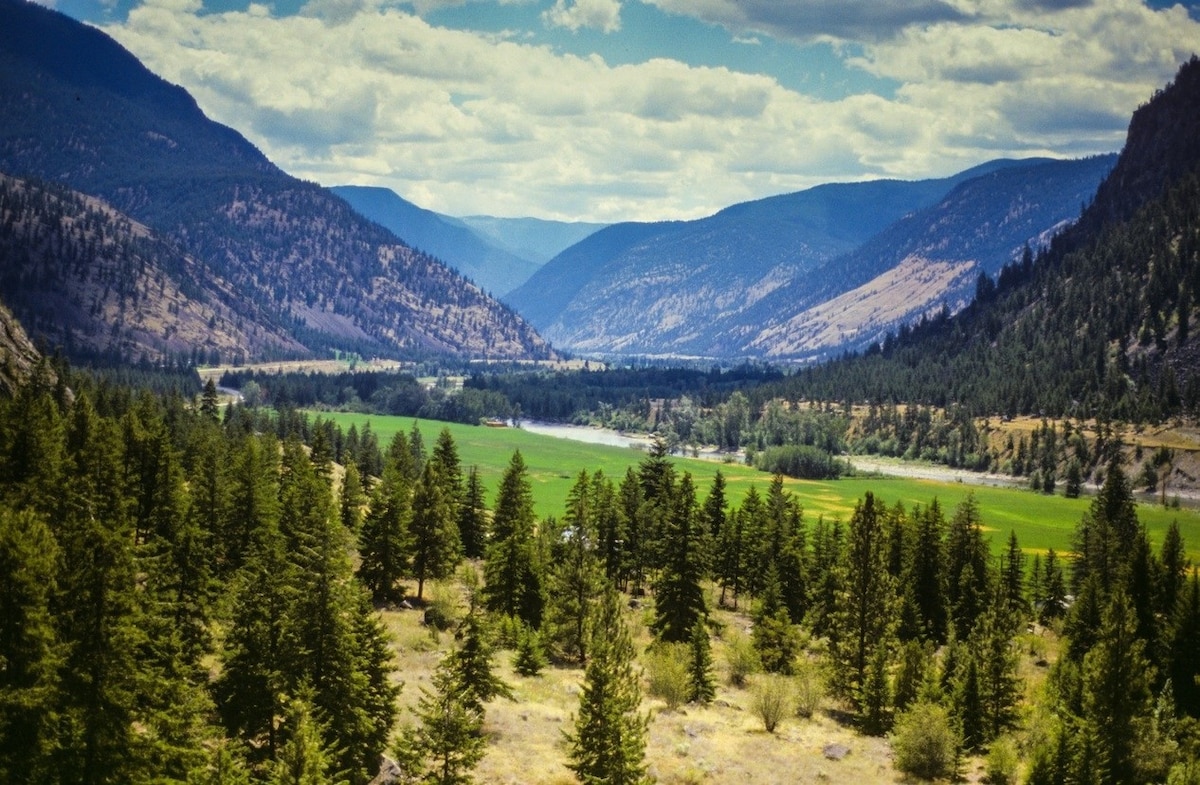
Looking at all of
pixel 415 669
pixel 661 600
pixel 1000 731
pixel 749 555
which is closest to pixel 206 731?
pixel 415 669

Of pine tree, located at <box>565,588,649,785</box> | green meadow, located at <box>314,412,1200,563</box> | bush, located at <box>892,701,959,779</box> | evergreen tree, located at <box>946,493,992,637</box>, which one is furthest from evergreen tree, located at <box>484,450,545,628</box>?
green meadow, located at <box>314,412,1200,563</box>

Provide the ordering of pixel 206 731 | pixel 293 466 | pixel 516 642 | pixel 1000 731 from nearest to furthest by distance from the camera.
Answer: pixel 206 731
pixel 1000 731
pixel 516 642
pixel 293 466

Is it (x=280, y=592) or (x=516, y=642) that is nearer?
(x=280, y=592)

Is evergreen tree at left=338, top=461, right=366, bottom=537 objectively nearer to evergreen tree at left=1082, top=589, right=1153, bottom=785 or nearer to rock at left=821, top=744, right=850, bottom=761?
rock at left=821, top=744, right=850, bottom=761

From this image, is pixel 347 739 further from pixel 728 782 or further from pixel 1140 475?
pixel 1140 475

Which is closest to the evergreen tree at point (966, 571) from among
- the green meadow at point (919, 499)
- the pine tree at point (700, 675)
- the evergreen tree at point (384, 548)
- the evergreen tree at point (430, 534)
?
the pine tree at point (700, 675)

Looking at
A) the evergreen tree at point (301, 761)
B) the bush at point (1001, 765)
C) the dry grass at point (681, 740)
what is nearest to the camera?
the evergreen tree at point (301, 761)

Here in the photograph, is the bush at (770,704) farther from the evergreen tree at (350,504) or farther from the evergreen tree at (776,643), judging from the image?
the evergreen tree at (350,504)
